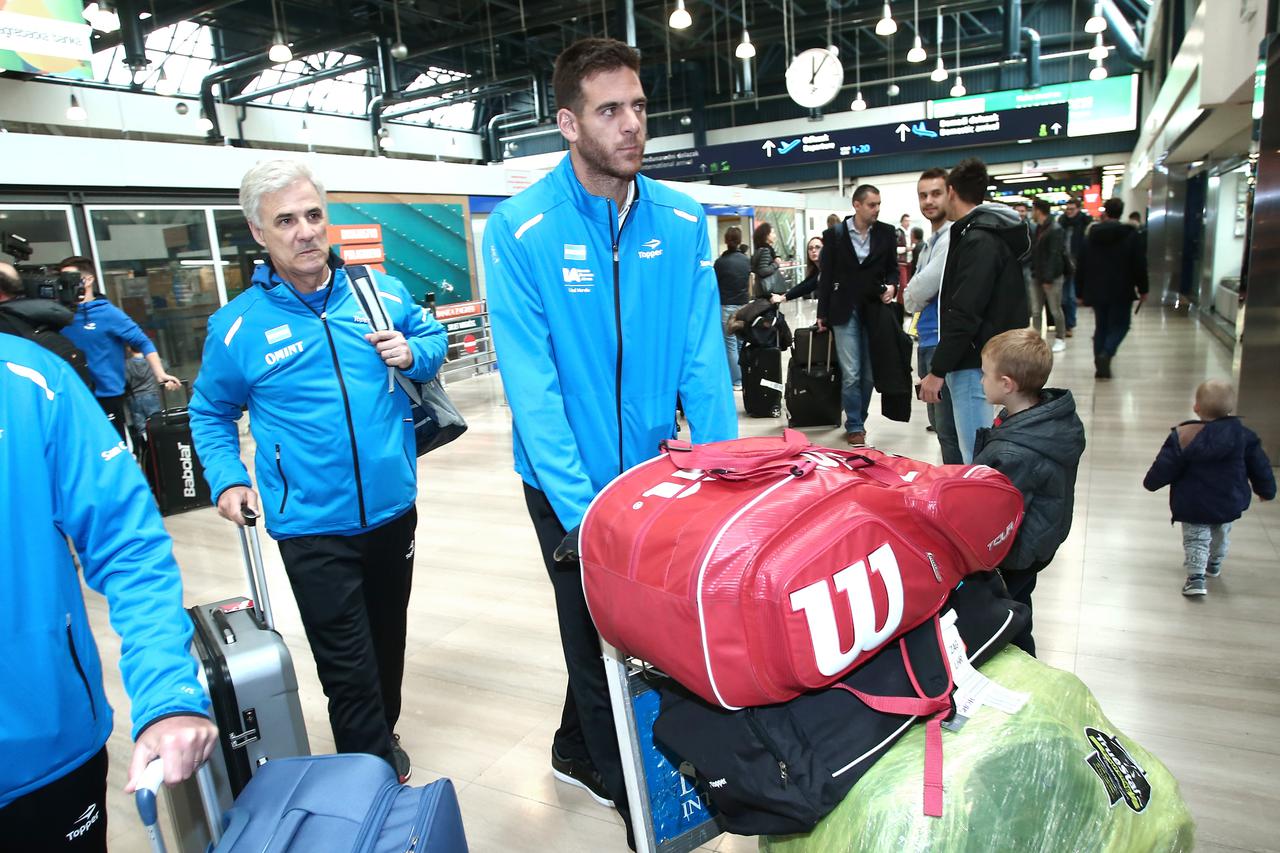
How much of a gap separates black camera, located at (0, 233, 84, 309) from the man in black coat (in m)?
4.71

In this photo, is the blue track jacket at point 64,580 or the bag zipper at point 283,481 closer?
the blue track jacket at point 64,580

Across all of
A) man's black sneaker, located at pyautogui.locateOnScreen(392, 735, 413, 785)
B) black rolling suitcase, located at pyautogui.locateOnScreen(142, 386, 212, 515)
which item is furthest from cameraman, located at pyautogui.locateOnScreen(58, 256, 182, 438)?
man's black sneaker, located at pyautogui.locateOnScreen(392, 735, 413, 785)

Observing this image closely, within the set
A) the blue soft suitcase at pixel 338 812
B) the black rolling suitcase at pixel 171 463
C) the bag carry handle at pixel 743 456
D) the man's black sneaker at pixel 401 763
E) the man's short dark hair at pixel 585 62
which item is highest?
the man's short dark hair at pixel 585 62

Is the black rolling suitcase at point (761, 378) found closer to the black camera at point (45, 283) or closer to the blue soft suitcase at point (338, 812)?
the black camera at point (45, 283)

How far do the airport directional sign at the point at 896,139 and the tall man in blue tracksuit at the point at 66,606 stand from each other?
17.0 m

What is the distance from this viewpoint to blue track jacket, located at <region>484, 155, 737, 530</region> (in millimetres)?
1763

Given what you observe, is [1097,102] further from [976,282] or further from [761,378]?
[976,282]

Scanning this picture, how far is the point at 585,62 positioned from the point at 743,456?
920mm

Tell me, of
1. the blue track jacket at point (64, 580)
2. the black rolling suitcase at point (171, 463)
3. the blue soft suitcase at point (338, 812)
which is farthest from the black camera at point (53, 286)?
the blue soft suitcase at point (338, 812)

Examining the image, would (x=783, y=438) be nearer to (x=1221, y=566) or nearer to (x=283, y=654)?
(x=283, y=654)

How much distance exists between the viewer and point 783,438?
5.03ft

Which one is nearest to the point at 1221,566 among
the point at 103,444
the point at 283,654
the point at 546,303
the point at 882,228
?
the point at 882,228

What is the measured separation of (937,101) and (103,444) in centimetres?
2679

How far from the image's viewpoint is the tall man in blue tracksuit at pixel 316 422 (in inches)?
81.0
